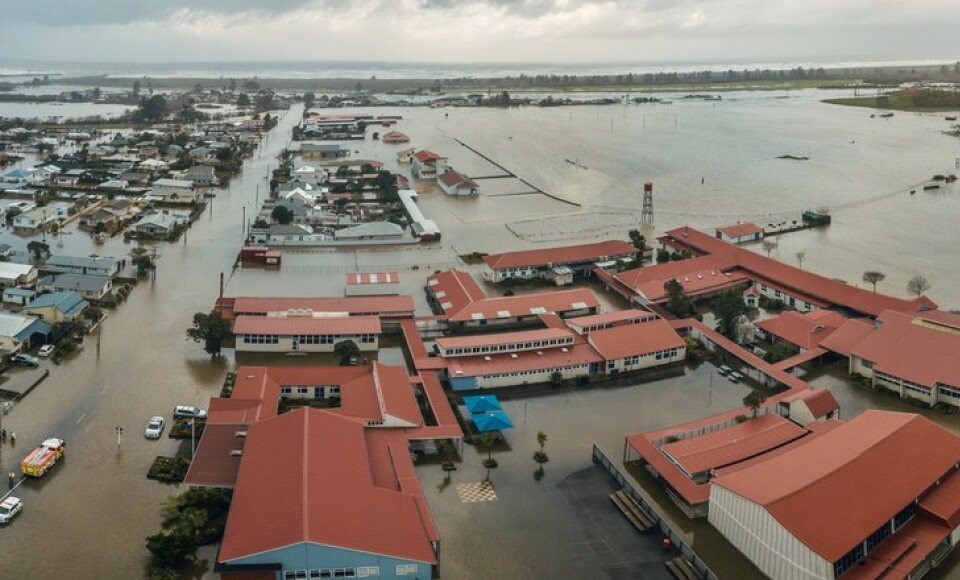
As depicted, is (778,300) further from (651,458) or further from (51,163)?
(51,163)

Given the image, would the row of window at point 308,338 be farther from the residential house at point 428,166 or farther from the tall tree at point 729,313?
the residential house at point 428,166

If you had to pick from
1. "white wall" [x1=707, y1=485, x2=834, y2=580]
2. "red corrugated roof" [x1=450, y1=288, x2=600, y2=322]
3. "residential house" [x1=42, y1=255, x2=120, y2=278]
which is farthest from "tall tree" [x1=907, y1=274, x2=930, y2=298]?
"residential house" [x1=42, y1=255, x2=120, y2=278]

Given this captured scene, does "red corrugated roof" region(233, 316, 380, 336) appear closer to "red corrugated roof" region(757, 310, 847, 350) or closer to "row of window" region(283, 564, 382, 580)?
"row of window" region(283, 564, 382, 580)

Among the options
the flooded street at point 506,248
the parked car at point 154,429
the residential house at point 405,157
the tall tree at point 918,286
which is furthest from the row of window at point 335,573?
the residential house at point 405,157

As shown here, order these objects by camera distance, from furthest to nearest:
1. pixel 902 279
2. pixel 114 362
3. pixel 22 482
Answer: pixel 902 279, pixel 114 362, pixel 22 482

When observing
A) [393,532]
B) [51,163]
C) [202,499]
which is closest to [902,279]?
[393,532]

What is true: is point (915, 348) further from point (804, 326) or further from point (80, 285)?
point (80, 285)
